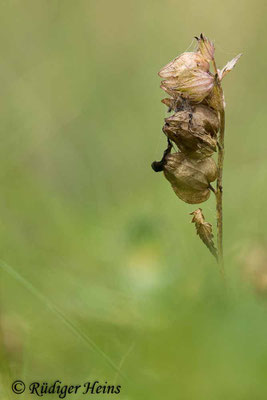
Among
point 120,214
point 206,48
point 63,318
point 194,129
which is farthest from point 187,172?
point 120,214

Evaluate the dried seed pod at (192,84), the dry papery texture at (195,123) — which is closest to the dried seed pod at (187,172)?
the dry papery texture at (195,123)

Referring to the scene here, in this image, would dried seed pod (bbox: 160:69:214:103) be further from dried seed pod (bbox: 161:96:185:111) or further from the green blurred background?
the green blurred background

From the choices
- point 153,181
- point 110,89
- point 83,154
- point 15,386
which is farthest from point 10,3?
point 15,386

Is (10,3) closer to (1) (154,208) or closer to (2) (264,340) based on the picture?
(1) (154,208)

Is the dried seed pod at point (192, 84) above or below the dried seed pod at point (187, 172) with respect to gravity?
above

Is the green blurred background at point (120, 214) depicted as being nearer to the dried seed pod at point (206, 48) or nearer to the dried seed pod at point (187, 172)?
the dried seed pod at point (187, 172)
